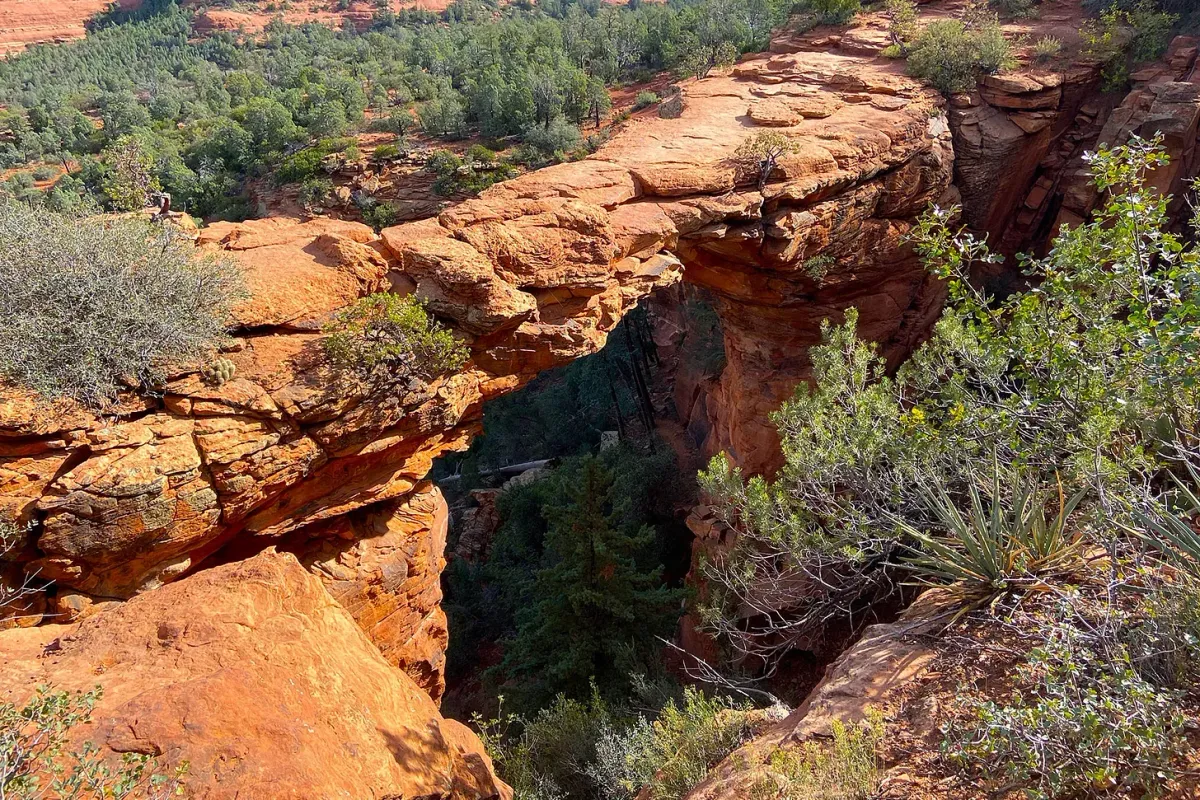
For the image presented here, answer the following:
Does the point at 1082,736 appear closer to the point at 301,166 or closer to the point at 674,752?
the point at 674,752

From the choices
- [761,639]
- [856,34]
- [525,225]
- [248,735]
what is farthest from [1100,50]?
[248,735]

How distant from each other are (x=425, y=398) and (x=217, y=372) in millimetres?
1956

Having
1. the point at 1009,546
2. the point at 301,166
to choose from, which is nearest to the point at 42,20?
the point at 301,166

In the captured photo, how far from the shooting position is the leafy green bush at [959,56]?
37.7 feet

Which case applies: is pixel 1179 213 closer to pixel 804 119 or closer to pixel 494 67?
pixel 804 119

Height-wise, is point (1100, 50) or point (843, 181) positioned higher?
point (1100, 50)

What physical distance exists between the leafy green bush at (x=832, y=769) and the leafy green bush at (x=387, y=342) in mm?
4872

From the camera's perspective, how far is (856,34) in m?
14.5

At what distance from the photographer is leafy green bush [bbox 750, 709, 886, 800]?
369 cm

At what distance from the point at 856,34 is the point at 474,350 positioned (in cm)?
1282

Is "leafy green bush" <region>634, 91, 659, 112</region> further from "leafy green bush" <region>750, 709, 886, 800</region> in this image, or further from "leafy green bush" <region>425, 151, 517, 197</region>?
"leafy green bush" <region>750, 709, 886, 800</region>

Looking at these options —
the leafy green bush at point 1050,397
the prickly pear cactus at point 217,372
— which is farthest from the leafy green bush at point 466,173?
the leafy green bush at point 1050,397

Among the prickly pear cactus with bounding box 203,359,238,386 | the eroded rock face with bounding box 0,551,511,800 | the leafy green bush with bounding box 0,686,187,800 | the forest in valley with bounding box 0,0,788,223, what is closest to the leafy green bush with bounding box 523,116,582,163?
the forest in valley with bounding box 0,0,788,223

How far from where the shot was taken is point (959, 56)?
38.1ft
